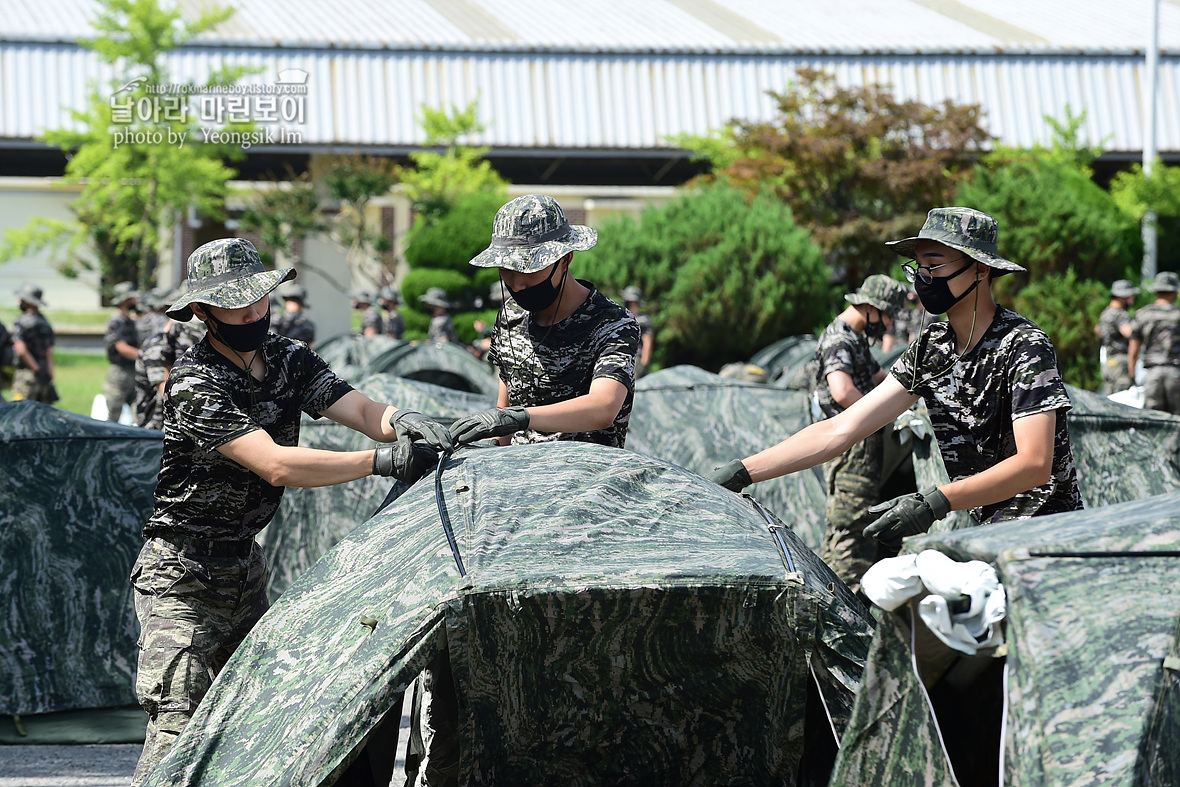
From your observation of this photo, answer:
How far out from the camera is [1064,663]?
Result: 7.65 ft

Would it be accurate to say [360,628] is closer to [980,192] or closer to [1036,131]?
[980,192]

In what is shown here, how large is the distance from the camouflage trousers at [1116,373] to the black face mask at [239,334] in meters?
13.3

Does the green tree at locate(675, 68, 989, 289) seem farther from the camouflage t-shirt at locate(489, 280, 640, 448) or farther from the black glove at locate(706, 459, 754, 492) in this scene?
the black glove at locate(706, 459, 754, 492)

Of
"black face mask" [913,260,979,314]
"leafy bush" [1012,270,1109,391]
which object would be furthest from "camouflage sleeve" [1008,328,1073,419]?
"leafy bush" [1012,270,1109,391]

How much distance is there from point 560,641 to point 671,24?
2837 cm

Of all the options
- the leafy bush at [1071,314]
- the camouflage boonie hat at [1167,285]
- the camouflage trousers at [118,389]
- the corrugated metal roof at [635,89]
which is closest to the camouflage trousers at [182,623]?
the camouflage trousers at [118,389]

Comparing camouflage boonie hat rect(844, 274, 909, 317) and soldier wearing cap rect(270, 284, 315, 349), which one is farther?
soldier wearing cap rect(270, 284, 315, 349)

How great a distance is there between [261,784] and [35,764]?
8.95ft

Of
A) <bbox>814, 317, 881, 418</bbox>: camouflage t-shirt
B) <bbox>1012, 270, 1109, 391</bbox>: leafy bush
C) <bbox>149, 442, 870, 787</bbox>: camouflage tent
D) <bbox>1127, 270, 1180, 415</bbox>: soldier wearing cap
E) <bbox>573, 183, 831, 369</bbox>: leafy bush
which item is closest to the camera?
<bbox>149, 442, 870, 787</bbox>: camouflage tent

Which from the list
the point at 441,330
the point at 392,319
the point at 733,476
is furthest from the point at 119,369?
the point at 733,476

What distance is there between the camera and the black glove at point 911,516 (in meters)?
3.46

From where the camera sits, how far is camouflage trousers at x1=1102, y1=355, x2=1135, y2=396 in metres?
15.1

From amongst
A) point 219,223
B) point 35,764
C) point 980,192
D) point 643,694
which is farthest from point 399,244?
point 643,694

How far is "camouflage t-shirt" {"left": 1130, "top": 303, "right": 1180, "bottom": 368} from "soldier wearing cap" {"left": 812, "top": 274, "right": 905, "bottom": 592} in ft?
24.7
